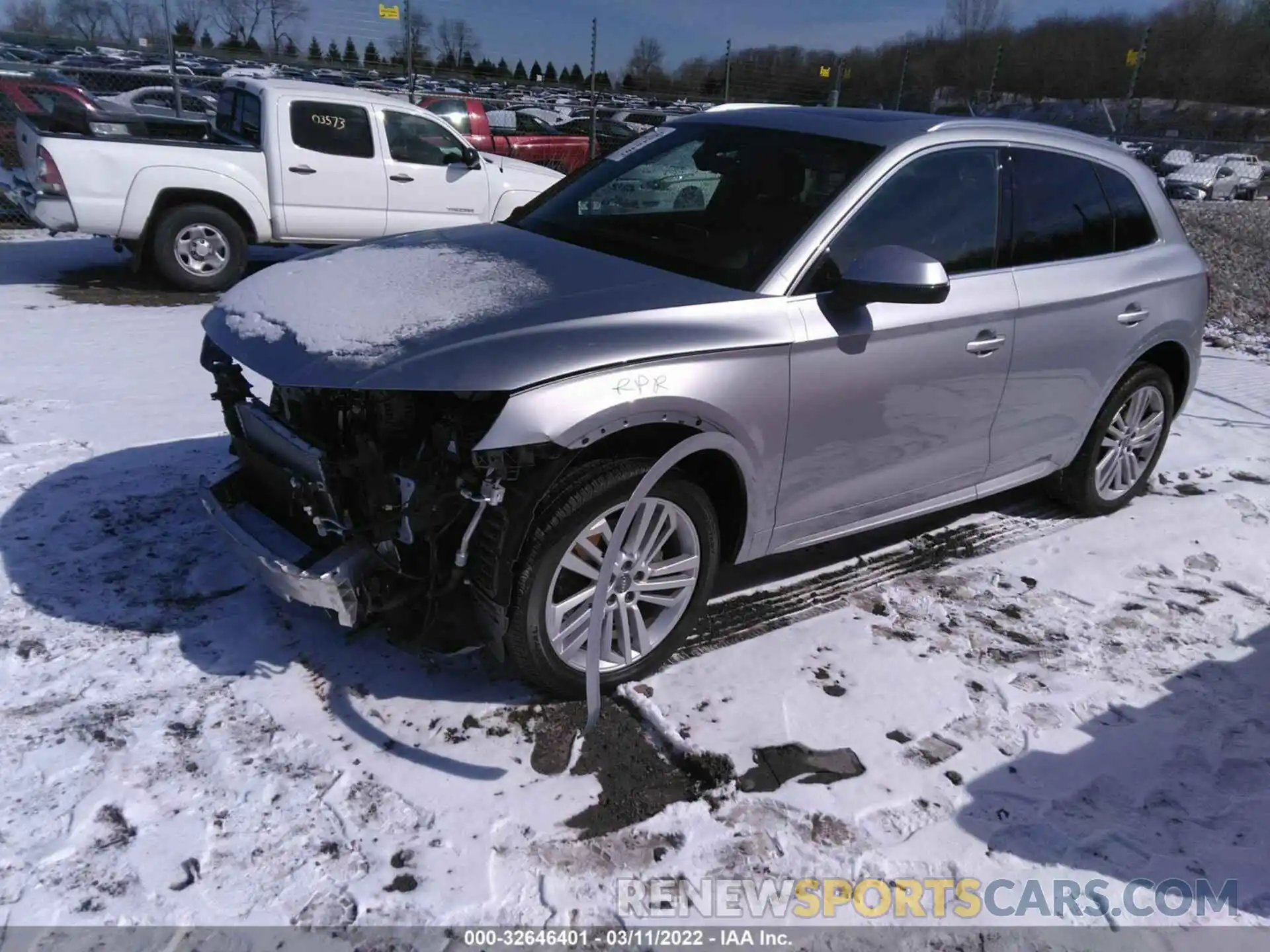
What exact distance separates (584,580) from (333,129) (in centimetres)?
729

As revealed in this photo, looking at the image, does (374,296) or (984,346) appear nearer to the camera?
(374,296)

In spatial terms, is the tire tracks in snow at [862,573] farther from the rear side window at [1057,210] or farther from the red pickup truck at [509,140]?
the red pickup truck at [509,140]

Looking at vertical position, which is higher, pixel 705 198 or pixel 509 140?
pixel 705 198

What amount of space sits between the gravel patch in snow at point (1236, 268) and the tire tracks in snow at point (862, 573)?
401 centimetres

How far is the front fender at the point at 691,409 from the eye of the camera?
8.95 ft

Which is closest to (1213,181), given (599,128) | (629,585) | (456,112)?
(599,128)

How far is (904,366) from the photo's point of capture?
11.6ft

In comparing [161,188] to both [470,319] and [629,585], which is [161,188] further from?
[629,585]

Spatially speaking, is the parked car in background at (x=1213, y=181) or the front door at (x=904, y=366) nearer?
the front door at (x=904, y=366)

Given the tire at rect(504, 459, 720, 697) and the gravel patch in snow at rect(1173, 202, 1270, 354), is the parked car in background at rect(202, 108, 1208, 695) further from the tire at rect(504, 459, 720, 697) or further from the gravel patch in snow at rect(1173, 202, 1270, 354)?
the gravel patch in snow at rect(1173, 202, 1270, 354)

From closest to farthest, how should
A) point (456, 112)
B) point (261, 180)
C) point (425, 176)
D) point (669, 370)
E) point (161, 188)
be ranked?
point (669, 370), point (161, 188), point (261, 180), point (425, 176), point (456, 112)

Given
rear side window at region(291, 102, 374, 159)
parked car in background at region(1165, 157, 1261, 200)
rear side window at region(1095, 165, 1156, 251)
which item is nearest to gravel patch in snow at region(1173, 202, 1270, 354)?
rear side window at region(1095, 165, 1156, 251)

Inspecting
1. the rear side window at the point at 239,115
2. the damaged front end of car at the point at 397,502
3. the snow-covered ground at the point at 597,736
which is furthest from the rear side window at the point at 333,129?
the damaged front end of car at the point at 397,502

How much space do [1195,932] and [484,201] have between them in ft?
29.0
